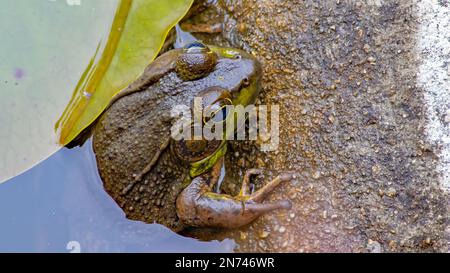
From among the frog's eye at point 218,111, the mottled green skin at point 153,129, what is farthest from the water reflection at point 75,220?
the frog's eye at point 218,111

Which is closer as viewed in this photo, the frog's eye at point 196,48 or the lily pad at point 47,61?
the lily pad at point 47,61

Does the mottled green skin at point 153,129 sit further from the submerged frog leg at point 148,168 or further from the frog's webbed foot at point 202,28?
the frog's webbed foot at point 202,28

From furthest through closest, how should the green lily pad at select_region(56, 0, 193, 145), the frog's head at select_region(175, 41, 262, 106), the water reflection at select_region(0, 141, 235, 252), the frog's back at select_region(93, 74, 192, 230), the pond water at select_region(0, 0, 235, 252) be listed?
the water reflection at select_region(0, 141, 235, 252) < the frog's back at select_region(93, 74, 192, 230) < the frog's head at select_region(175, 41, 262, 106) < the green lily pad at select_region(56, 0, 193, 145) < the pond water at select_region(0, 0, 235, 252)

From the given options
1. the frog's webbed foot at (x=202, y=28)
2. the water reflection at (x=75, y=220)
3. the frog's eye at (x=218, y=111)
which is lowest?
the water reflection at (x=75, y=220)

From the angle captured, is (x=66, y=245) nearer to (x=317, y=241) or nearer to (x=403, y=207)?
(x=317, y=241)

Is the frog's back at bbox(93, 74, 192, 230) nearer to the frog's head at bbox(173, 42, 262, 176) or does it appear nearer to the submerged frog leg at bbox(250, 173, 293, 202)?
the frog's head at bbox(173, 42, 262, 176)

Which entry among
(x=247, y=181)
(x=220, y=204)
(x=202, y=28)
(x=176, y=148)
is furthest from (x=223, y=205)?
(x=202, y=28)

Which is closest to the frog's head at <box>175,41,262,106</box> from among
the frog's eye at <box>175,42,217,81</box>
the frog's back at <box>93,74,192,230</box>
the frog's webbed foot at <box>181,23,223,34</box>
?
the frog's eye at <box>175,42,217,81</box>

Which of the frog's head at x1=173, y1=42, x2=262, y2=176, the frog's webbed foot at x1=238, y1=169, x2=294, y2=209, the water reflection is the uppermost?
the frog's head at x1=173, y1=42, x2=262, y2=176
